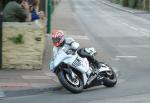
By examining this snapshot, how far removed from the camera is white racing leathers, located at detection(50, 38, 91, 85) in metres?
12.0

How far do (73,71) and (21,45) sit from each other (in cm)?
277

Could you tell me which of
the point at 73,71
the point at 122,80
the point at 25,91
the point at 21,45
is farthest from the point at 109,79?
the point at 21,45

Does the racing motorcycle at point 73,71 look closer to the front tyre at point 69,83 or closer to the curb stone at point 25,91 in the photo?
the front tyre at point 69,83

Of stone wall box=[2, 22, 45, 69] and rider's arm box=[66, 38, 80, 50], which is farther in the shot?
stone wall box=[2, 22, 45, 69]

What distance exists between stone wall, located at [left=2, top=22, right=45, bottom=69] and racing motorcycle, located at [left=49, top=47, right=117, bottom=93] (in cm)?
239

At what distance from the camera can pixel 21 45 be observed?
14570 millimetres

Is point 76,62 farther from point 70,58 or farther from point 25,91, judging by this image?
point 25,91

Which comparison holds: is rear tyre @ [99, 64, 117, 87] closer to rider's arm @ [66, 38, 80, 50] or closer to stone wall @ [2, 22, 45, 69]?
rider's arm @ [66, 38, 80, 50]

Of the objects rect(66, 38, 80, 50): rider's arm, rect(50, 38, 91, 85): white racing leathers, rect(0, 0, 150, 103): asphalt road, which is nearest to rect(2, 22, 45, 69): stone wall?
rect(0, 0, 150, 103): asphalt road

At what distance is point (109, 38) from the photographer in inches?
1046

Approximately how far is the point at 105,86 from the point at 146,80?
46.8 inches

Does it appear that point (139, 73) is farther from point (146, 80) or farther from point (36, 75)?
point (36, 75)

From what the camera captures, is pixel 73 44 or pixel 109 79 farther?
pixel 109 79

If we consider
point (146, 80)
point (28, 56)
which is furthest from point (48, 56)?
point (146, 80)
